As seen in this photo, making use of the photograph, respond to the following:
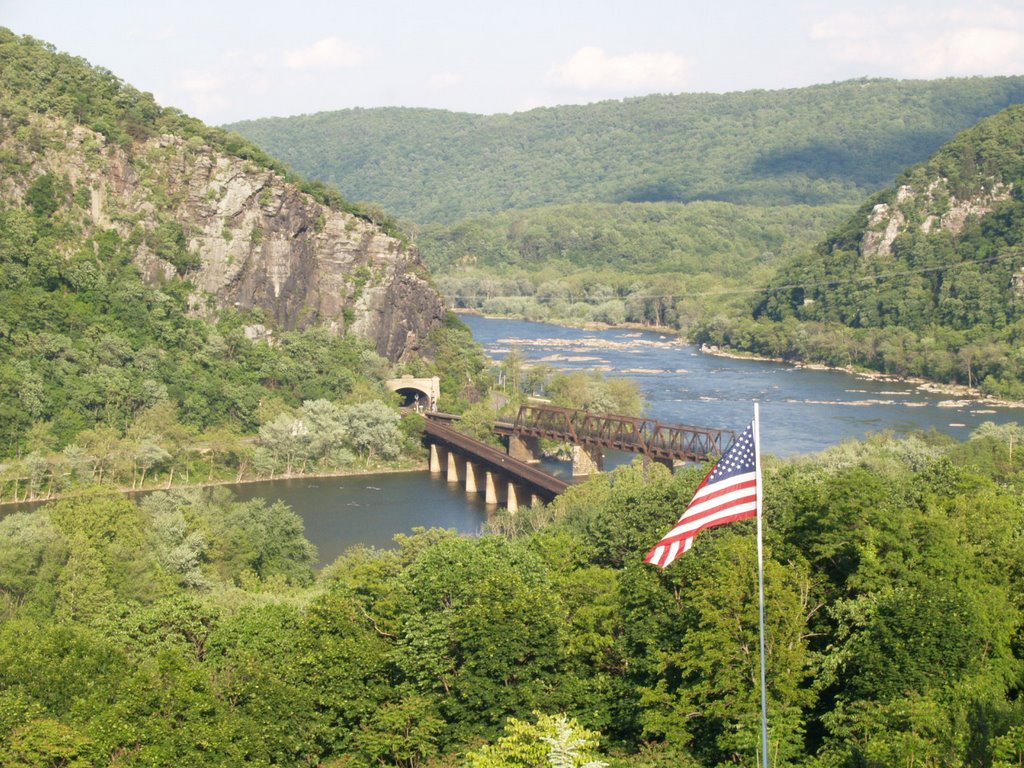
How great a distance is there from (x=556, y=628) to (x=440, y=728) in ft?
11.4

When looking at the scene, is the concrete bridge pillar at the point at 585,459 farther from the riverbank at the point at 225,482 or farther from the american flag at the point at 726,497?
the american flag at the point at 726,497

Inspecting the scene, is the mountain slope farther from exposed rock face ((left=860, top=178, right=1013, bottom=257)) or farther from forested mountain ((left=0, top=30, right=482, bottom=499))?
exposed rock face ((left=860, top=178, right=1013, bottom=257))

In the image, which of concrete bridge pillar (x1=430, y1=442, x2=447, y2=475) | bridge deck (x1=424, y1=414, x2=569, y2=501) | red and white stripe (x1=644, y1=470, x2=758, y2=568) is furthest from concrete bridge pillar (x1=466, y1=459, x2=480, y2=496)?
red and white stripe (x1=644, y1=470, x2=758, y2=568)

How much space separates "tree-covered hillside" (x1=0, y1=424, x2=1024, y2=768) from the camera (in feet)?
92.5

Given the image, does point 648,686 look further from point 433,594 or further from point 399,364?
point 399,364

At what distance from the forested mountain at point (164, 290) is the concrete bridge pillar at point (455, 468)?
646 centimetres

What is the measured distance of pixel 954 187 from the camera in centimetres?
16212

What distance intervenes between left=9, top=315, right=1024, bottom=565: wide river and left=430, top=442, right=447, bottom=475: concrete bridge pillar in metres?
1.40

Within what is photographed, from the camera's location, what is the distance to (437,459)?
95.6 m

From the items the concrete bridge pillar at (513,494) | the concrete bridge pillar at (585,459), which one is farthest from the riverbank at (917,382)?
the concrete bridge pillar at (513,494)

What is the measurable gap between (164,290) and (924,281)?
84.7 metres

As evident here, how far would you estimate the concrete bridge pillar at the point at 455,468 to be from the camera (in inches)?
3642

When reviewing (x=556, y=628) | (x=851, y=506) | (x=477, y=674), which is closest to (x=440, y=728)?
(x=477, y=674)

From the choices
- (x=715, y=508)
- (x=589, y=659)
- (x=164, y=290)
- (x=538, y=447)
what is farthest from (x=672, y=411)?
(x=715, y=508)
